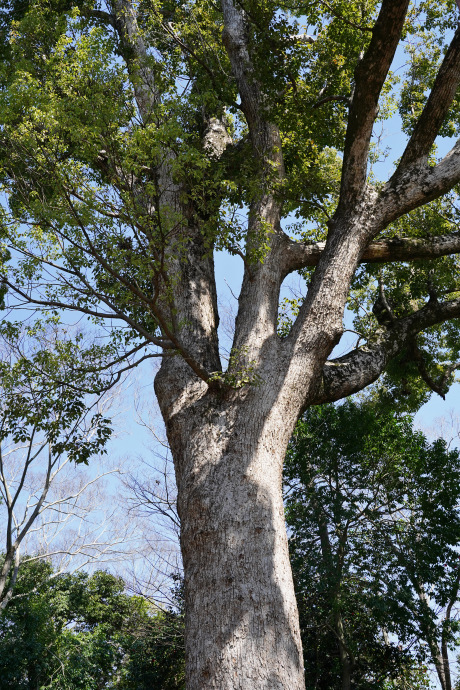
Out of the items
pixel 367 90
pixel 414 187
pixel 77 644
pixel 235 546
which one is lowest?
pixel 235 546

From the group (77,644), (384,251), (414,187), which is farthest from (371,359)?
(77,644)

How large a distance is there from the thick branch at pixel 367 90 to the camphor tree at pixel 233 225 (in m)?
0.01

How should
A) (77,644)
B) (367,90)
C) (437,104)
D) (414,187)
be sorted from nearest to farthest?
(367,90) → (437,104) → (414,187) → (77,644)

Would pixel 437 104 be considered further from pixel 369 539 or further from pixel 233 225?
pixel 369 539

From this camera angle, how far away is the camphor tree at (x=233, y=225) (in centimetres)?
328

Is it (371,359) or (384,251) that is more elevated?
(384,251)

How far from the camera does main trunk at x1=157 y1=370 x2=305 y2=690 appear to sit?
2.84 m

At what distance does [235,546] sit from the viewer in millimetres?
3213

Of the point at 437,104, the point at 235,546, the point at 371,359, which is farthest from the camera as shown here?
the point at 371,359

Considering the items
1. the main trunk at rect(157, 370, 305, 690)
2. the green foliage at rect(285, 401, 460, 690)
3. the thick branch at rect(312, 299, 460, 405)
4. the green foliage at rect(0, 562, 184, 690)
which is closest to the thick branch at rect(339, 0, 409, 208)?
the thick branch at rect(312, 299, 460, 405)

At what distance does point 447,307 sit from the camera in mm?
5871

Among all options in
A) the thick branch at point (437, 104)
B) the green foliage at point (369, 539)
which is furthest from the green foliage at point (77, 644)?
the thick branch at point (437, 104)

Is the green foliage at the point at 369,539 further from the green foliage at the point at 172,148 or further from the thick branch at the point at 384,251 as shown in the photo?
the thick branch at the point at 384,251

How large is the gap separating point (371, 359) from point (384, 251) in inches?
43.7
